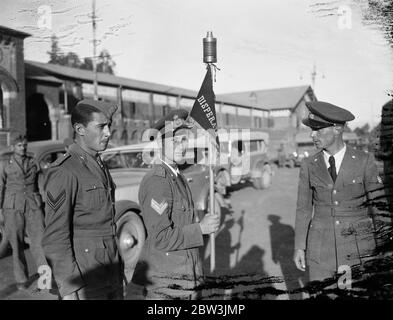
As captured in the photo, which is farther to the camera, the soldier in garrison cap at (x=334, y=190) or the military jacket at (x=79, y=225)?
the soldier in garrison cap at (x=334, y=190)

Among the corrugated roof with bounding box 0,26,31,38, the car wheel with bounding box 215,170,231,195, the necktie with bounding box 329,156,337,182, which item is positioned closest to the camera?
the corrugated roof with bounding box 0,26,31,38

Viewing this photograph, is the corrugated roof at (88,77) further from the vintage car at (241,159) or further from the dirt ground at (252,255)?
the dirt ground at (252,255)

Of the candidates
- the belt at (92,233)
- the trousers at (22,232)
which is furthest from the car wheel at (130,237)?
the belt at (92,233)

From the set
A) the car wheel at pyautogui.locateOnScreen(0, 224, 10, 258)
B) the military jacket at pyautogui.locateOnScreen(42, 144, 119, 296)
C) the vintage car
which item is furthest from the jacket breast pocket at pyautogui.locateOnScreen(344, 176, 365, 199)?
the vintage car

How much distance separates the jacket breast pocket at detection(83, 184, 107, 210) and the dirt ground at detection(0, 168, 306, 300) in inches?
28.1

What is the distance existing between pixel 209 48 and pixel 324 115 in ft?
2.87

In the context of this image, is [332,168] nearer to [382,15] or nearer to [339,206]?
[339,206]

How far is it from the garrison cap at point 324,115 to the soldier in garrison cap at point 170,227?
2.67ft

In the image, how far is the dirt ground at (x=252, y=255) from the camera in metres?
1.92

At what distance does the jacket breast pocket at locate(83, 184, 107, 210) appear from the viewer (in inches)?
78.9

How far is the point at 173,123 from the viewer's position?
2.28m

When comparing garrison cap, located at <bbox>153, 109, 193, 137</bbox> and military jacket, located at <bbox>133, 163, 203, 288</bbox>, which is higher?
garrison cap, located at <bbox>153, 109, 193, 137</bbox>

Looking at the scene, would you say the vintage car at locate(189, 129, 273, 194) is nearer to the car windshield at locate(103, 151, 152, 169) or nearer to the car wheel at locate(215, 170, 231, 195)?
the car wheel at locate(215, 170, 231, 195)
